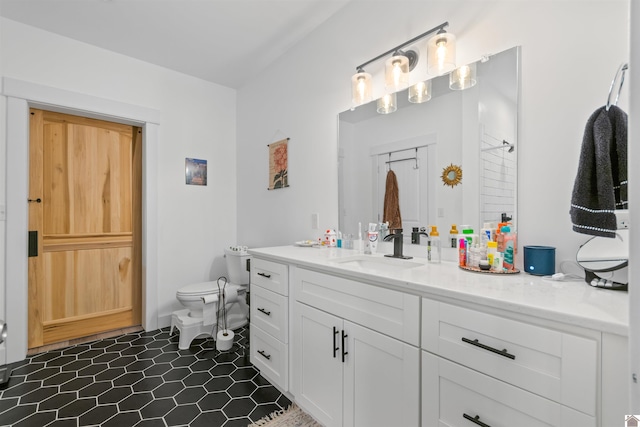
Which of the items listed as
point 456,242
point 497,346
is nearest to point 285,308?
point 456,242

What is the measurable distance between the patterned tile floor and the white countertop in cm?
105

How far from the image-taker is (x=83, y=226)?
2.78m

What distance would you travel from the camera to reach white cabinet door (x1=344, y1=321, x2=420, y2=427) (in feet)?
3.73

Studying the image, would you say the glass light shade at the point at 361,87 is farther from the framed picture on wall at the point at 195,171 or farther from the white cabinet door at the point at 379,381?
the framed picture on wall at the point at 195,171

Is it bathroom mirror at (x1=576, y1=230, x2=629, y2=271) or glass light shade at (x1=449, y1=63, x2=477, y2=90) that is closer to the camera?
bathroom mirror at (x1=576, y1=230, x2=629, y2=271)

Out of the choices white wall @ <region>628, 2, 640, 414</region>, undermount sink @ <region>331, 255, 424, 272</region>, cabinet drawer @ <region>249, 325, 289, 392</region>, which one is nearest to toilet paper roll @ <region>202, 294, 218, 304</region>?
cabinet drawer @ <region>249, 325, 289, 392</region>

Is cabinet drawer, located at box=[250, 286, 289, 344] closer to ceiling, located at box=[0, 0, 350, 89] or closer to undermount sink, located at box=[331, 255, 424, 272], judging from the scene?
undermount sink, located at box=[331, 255, 424, 272]

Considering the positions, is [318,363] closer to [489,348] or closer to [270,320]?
[270,320]

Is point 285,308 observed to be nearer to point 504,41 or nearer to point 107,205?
point 504,41

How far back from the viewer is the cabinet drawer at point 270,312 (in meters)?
1.77

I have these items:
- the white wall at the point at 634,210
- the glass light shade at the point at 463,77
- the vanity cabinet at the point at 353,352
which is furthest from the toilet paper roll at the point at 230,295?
the white wall at the point at 634,210

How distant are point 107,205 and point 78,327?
1130 millimetres

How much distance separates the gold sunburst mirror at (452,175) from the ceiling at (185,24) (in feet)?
4.78

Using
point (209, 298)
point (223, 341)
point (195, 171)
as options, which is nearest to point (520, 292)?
point (223, 341)
